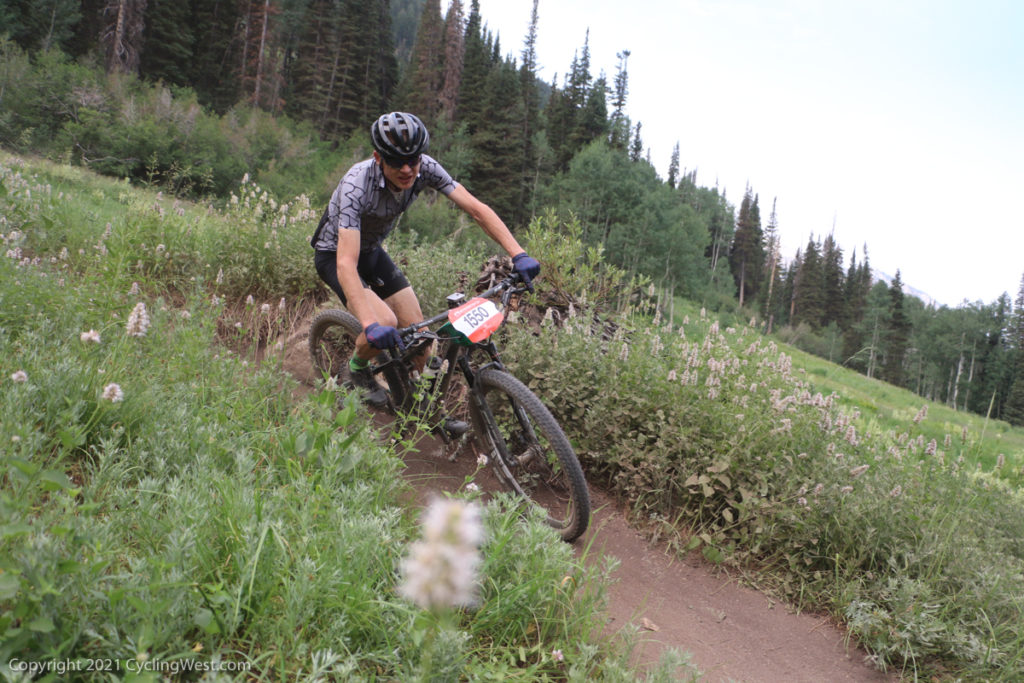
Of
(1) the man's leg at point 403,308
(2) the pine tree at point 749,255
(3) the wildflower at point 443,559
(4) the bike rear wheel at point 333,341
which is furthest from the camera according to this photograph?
(2) the pine tree at point 749,255

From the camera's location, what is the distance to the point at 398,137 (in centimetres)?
374

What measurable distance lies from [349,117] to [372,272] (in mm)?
57613

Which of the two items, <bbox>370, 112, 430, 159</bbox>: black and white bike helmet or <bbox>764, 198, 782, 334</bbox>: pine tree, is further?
<bbox>764, 198, 782, 334</bbox>: pine tree

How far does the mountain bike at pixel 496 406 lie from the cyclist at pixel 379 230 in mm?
201

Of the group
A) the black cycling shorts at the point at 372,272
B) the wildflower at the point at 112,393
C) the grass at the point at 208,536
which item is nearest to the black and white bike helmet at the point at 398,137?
the black cycling shorts at the point at 372,272

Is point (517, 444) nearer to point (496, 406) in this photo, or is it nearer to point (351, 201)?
point (496, 406)

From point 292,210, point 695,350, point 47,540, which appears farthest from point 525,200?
point 47,540

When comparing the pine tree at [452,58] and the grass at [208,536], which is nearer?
the grass at [208,536]

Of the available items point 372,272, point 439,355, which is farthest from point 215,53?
point 439,355

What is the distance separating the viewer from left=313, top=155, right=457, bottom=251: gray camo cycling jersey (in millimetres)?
3932

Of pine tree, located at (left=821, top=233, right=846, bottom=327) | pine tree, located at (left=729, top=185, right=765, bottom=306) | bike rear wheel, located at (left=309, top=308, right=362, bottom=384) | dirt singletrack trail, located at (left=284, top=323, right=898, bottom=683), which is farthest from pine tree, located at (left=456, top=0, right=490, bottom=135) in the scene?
pine tree, located at (left=821, top=233, right=846, bottom=327)

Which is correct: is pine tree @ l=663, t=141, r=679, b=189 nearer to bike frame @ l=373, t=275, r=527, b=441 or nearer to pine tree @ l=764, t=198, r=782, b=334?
pine tree @ l=764, t=198, r=782, b=334

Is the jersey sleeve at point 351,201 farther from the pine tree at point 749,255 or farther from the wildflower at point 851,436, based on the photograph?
the pine tree at point 749,255

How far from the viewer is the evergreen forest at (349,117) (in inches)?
993
